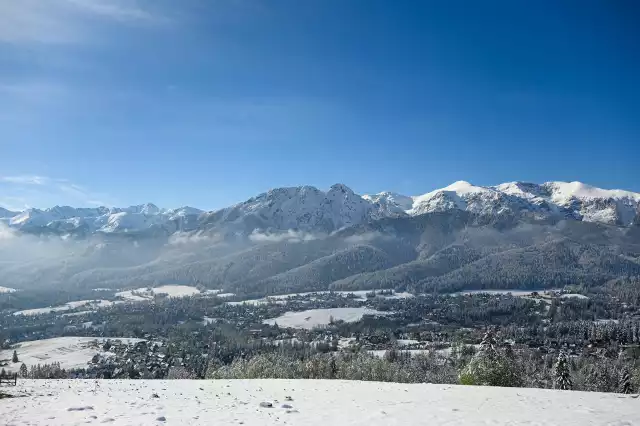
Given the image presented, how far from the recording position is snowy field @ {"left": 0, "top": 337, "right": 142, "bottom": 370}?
124 m

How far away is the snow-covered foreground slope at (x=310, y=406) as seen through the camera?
581 inches

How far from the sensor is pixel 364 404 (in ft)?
59.6

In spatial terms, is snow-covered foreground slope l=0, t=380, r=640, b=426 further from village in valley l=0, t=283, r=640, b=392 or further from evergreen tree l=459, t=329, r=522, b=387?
village in valley l=0, t=283, r=640, b=392

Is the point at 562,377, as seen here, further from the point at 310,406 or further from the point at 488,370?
the point at 310,406

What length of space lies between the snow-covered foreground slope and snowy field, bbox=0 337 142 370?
115m

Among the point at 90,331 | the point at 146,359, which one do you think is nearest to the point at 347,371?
the point at 146,359

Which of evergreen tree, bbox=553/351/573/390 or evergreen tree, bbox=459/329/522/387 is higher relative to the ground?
evergreen tree, bbox=459/329/522/387

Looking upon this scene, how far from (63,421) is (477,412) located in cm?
1404

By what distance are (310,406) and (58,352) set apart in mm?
149292

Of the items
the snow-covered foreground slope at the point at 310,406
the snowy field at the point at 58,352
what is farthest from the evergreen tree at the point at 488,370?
the snowy field at the point at 58,352

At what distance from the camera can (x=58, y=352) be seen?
138 m

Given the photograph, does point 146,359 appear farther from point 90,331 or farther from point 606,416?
point 606,416

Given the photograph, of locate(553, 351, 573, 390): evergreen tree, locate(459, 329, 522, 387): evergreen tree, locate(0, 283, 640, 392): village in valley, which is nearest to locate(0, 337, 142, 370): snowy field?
locate(0, 283, 640, 392): village in valley

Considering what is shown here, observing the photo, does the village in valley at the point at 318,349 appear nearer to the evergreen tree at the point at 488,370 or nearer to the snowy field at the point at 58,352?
the snowy field at the point at 58,352
